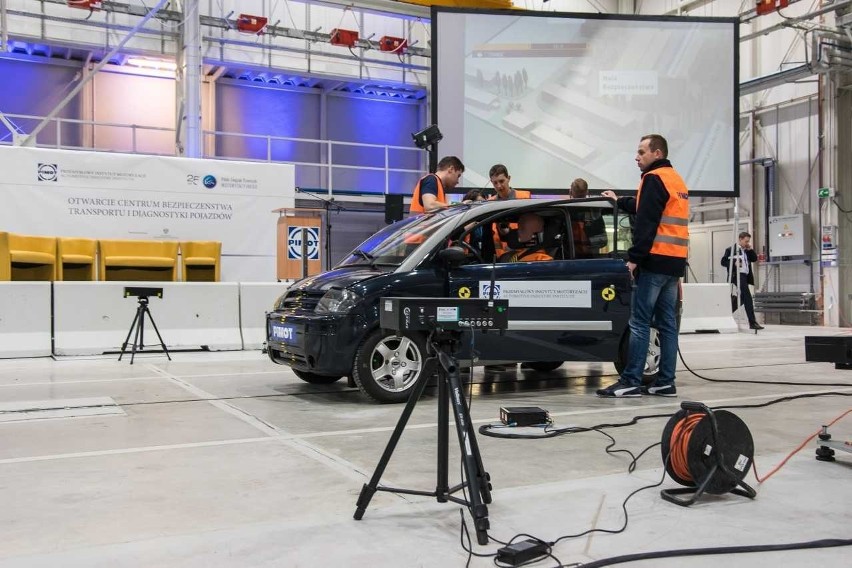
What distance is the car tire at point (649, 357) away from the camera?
20.7 feet

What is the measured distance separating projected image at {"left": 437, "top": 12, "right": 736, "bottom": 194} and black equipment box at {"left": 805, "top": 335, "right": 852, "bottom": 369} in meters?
8.64

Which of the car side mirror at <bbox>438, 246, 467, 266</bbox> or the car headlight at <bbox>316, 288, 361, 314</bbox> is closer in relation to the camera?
the car side mirror at <bbox>438, 246, 467, 266</bbox>

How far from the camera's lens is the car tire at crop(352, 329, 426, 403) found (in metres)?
5.48

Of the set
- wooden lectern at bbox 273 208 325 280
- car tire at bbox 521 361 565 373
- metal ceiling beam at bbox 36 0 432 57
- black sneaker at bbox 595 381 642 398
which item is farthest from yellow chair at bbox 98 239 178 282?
metal ceiling beam at bbox 36 0 432 57

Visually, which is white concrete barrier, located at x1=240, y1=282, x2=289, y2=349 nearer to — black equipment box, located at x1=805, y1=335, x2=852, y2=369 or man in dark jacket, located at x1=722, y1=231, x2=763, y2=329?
black equipment box, located at x1=805, y1=335, x2=852, y2=369

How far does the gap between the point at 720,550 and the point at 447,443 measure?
967 millimetres

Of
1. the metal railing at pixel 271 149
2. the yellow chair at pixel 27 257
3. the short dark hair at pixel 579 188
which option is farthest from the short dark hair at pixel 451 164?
the metal railing at pixel 271 149

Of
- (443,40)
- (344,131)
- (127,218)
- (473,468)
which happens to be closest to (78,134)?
(344,131)

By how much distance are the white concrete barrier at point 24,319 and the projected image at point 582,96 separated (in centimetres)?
621

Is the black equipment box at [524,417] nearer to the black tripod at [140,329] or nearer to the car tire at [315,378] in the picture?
the car tire at [315,378]

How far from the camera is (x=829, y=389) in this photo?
634cm

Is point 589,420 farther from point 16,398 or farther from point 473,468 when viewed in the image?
point 16,398

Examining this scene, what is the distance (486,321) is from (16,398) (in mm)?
4767

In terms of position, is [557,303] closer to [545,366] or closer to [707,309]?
[545,366]
